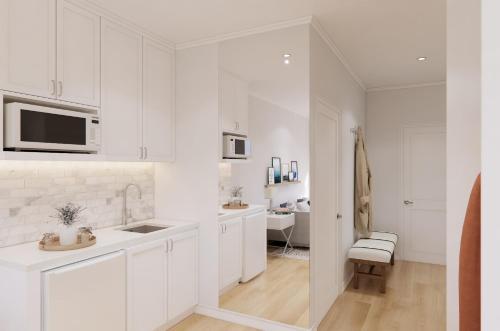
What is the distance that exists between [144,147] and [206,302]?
1.56m

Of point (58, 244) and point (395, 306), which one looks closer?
point (58, 244)

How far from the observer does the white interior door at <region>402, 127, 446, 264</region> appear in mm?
4812

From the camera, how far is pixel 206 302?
321 centimetres

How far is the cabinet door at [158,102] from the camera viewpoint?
3031 mm

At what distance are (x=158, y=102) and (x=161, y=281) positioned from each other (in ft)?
5.23

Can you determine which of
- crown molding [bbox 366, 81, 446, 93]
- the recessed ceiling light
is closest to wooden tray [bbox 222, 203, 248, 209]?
the recessed ceiling light

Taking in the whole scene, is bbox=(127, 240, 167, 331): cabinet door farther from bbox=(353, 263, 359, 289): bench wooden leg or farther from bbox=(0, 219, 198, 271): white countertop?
bbox=(353, 263, 359, 289): bench wooden leg

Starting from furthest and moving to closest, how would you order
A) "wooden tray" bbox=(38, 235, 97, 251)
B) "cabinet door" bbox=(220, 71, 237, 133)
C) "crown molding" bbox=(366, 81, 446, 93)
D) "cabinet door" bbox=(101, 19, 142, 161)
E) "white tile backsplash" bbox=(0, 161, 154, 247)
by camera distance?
"crown molding" bbox=(366, 81, 446, 93), "cabinet door" bbox=(220, 71, 237, 133), "cabinet door" bbox=(101, 19, 142, 161), "white tile backsplash" bbox=(0, 161, 154, 247), "wooden tray" bbox=(38, 235, 97, 251)

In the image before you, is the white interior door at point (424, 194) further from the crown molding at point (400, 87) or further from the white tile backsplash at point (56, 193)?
the white tile backsplash at point (56, 193)

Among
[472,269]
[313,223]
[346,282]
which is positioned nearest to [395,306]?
[346,282]

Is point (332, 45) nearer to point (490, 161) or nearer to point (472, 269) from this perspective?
point (472, 269)

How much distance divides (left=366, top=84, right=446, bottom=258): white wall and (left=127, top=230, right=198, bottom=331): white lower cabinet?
3160mm

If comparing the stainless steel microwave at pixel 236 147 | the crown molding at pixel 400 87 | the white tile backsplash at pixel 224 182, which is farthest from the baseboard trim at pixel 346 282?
the crown molding at pixel 400 87

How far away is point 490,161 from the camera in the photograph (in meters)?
0.46
